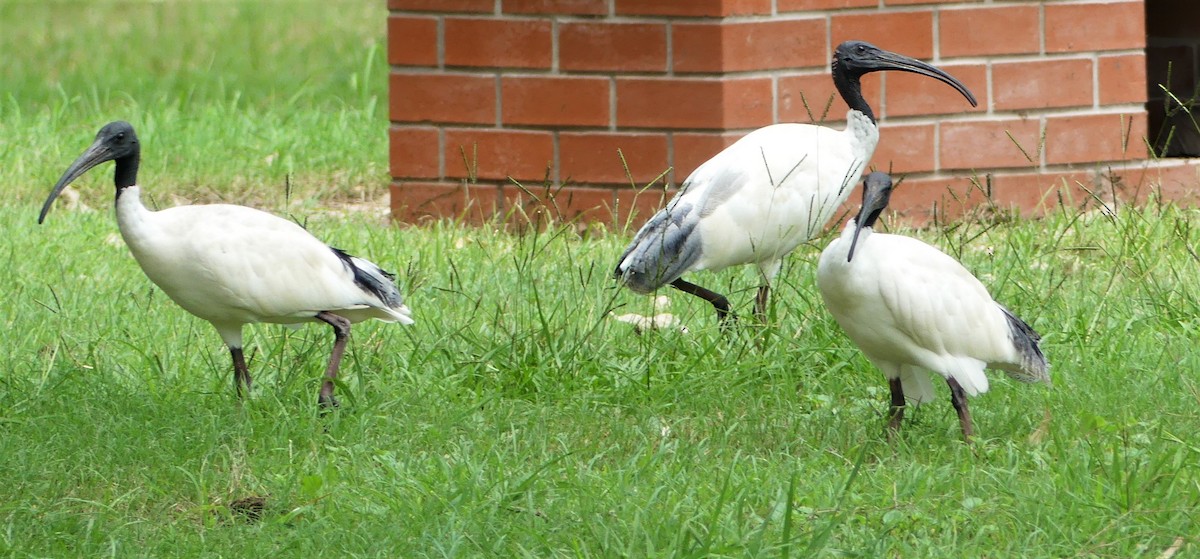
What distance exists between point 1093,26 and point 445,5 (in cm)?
268

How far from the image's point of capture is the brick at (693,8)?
6418 millimetres

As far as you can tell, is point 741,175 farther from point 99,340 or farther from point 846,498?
point 99,340

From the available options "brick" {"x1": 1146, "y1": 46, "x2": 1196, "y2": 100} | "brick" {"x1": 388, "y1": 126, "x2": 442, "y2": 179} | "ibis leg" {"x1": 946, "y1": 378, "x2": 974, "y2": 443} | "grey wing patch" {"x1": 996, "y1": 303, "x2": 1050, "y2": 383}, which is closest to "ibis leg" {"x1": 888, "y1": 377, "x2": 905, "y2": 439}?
"ibis leg" {"x1": 946, "y1": 378, "x2": 974, "y2": 443}

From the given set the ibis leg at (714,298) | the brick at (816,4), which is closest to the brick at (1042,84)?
the brick at (816,4)

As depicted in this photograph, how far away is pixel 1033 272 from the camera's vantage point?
561 cm

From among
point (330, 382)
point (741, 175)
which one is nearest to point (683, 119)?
point (741, 175)

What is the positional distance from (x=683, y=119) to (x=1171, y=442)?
292 cm

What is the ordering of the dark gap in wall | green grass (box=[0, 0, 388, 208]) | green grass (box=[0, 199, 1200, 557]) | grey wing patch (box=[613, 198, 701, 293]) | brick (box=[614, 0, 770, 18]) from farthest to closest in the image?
the dark gap in wall < green grass (box=[0, 0, 388, 208]) < brick (box=[614, 0, 770, 18]) < grey wing patch (box=[613, 198, 701, 293]) < green grass (box=[0, 199, 1200, 557])

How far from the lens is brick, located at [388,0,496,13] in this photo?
6.81 metres

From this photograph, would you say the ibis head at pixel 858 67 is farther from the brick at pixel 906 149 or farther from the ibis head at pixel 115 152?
the ibis head at pixel 115 152

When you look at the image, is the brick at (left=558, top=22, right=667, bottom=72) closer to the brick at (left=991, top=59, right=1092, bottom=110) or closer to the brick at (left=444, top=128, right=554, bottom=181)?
the brick at (left=444, top=128, right=554, bottom=181)

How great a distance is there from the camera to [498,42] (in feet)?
22.4

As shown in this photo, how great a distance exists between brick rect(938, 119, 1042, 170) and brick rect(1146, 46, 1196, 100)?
71.3 inches

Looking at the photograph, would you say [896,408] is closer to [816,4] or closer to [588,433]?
[588,433]
